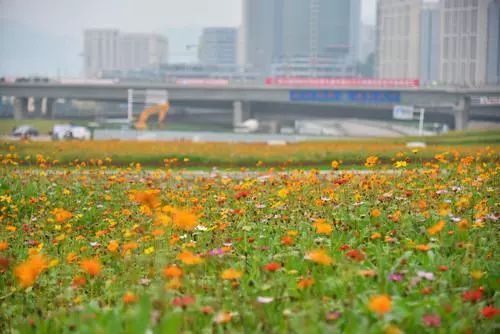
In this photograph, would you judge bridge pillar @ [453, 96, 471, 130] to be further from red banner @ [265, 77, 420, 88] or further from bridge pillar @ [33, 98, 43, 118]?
bridge pillar @ [33, 98, 43, 118]

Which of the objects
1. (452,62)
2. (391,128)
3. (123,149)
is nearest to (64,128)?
(391,128)

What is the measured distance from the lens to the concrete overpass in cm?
8062

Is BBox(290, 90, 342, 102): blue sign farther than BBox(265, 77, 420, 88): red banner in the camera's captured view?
Yes

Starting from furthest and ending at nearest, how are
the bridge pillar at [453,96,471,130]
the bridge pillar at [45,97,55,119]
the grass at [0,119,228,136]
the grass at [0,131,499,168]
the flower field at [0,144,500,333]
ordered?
the bridge pillar at [45,97,55,119]
the grass at [0,119,228,136]
the bridge pillar at [453,96,471,130]
the grass at [0,131,499,168]
the flower field at [0,144,500,333]

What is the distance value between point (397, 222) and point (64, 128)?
60.7 meters

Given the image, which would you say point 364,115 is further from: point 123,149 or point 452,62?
point 452,62

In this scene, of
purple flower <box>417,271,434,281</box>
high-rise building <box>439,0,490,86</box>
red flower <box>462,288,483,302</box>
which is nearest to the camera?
red flower <box>462,288,483,302</box>

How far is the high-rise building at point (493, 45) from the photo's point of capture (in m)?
113

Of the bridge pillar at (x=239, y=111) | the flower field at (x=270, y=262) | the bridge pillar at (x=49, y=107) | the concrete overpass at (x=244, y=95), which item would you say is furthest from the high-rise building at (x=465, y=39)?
the flower field at (x=270, y=262)

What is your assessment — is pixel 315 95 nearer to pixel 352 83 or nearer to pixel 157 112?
pixel 352 83

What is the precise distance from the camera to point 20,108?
89.8m

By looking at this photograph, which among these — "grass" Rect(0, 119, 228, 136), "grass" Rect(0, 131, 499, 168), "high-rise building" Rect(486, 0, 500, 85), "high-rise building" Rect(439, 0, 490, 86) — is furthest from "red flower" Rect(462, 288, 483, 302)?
"high-rise building" Rect(439, 0, 490, 86)

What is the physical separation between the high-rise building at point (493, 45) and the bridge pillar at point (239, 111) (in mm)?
32700

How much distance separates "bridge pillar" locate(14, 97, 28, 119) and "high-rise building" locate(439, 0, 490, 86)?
53506 mm
